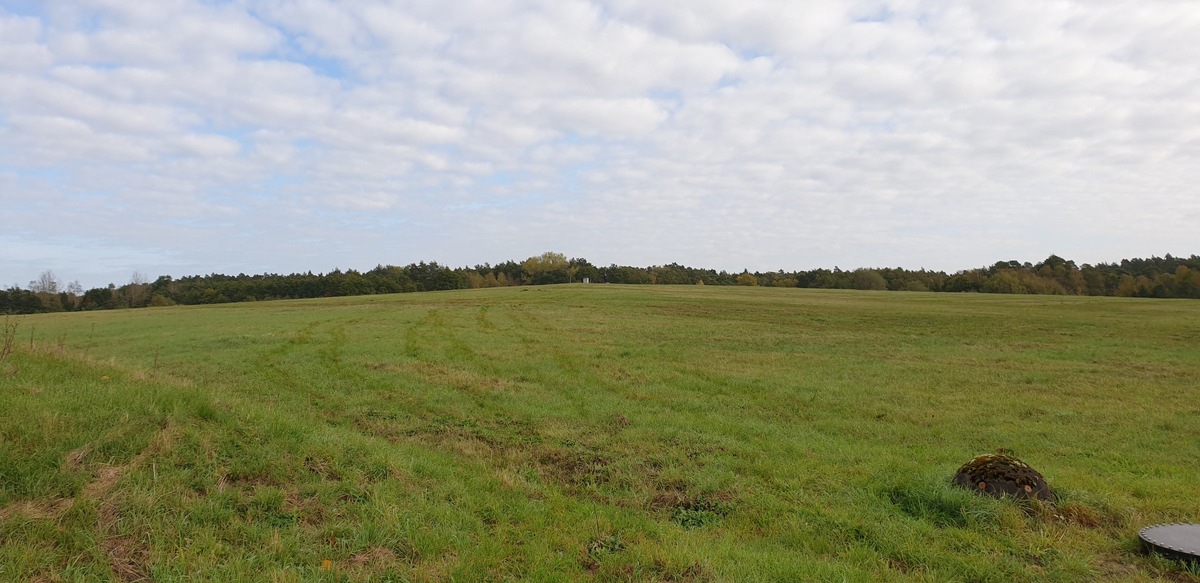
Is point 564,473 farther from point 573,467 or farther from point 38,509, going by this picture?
point 38,509

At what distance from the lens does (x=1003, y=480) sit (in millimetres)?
7438

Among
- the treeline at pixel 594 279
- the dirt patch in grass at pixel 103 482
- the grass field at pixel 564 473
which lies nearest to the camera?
the grass field at pixel 564 473

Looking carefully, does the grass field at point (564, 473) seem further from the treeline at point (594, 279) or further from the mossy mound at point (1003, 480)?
the treeline at point (594, 279)

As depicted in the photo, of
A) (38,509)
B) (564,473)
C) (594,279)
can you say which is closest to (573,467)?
(564,473)

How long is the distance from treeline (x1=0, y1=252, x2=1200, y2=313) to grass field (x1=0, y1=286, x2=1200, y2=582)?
310ft

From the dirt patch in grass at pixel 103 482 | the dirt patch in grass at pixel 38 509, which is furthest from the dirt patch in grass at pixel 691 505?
the dirt patch in grass at pixel 38 509

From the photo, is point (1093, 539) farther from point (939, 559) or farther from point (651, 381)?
point (651, 381)

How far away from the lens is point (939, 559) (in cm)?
599

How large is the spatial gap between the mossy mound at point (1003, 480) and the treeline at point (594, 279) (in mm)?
104817

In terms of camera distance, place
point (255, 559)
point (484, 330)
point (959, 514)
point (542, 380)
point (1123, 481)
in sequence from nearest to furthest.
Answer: point (255, 559), point (959, 514), point (1123, 481), point (542, 380), point (484, 330)

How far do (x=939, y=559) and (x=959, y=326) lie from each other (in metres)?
33.8

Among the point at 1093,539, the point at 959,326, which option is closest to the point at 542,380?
the point at 1093,539

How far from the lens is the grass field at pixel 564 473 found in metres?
5.46

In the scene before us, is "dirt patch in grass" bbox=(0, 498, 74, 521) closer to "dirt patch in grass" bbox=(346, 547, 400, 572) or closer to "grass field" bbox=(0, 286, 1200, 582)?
"grass field" bbox=(0, 286, 1200, 582)
